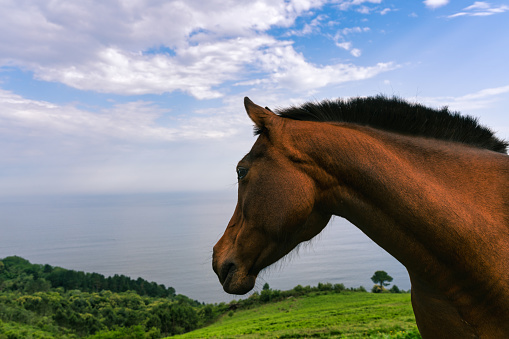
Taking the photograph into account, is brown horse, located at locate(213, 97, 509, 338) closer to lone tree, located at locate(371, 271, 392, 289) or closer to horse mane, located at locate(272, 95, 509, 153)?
horse mane, located at locate(272, 95, 509, 153)

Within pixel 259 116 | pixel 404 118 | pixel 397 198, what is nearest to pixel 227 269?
pixel 259 116

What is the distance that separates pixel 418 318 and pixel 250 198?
154 cm

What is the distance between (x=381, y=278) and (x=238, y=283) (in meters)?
41.8

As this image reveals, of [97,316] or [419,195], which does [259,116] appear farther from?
[97,316]

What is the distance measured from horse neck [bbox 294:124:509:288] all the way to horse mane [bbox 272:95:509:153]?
88mm

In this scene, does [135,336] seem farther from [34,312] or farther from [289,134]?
[289,134]

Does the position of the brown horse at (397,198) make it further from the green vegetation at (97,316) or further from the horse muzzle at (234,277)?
the green vegetation at (97,316)

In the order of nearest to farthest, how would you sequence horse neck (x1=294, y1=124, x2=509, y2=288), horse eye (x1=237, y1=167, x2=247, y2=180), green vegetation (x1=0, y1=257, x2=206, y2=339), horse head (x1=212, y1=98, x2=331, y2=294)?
horse neck (x1=294, y1=124, x2=509, y2=288)
horse head (x1=212, y1=98, x2=331, y2=294)
horse eye (x1=237, y1=167, x2=247, y2=180)
green vegetation (x1=0, y1=257, x2=206, y2=339)

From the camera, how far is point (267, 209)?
2.10 metres

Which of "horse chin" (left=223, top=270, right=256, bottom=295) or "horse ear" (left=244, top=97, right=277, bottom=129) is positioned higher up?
"horse ear" (left=244, top=97, right=277, bottom=129)

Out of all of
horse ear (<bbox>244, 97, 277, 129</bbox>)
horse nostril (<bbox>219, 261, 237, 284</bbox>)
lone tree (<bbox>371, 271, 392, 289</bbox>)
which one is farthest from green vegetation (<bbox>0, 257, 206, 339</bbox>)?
horse ear (<bbox>244, 97, 277, 129</bbox>)

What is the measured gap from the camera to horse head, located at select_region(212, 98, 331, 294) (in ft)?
6.81

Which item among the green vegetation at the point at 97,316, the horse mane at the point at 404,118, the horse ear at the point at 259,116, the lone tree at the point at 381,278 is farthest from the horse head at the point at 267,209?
the lone tree at the point at 381,278

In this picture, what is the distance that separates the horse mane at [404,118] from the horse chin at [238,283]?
1183 mm
